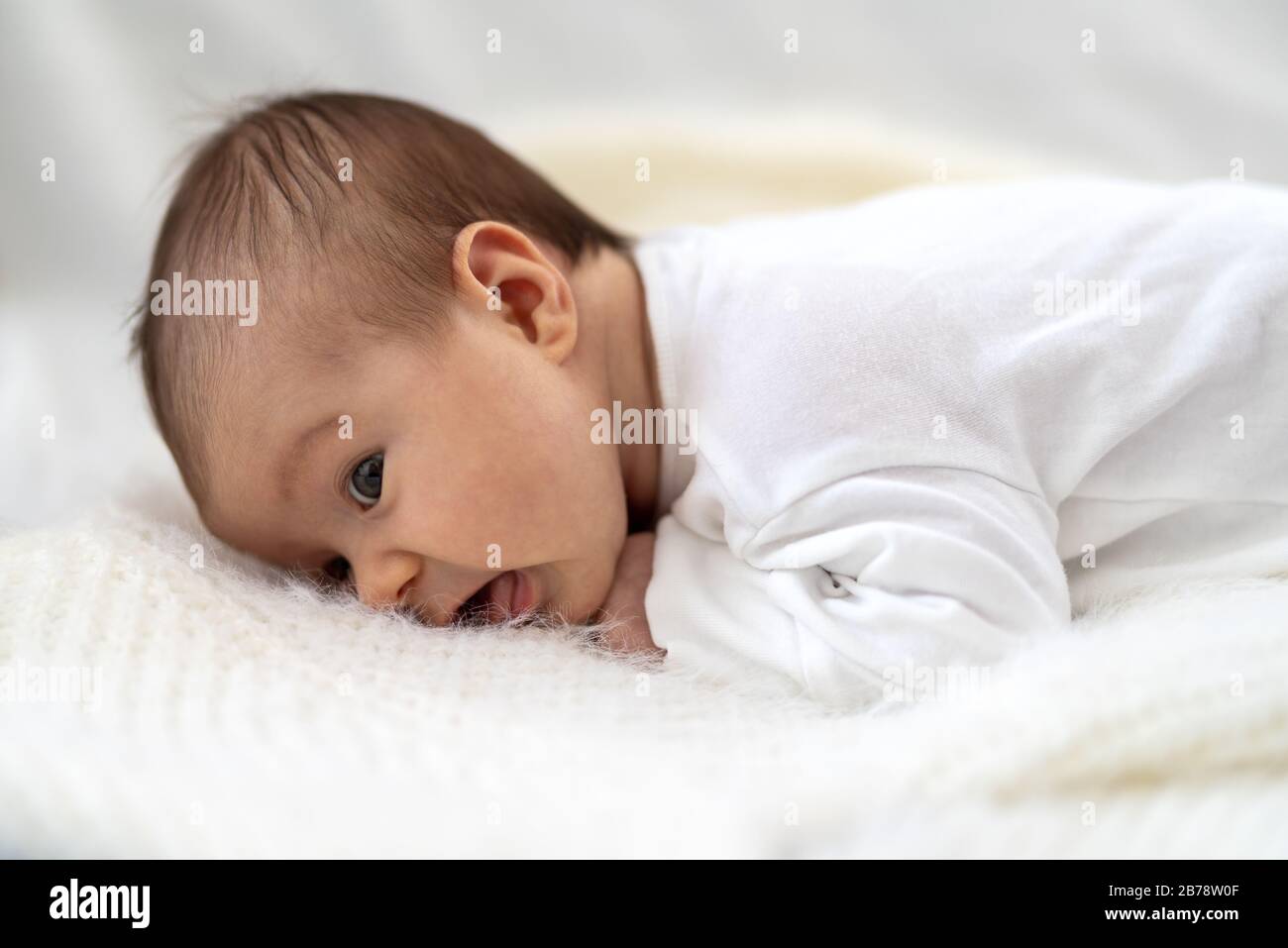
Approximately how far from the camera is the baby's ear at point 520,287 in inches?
44.7

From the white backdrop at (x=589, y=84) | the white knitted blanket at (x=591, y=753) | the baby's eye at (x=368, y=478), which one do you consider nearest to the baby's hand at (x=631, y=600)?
the white knitted blanket at (x=591, y=753)

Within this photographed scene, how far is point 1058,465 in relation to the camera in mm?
1083

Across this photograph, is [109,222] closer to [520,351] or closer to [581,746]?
[520,351]

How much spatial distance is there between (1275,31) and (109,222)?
6.69ft

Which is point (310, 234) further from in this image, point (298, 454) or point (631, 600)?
point (631, 600)

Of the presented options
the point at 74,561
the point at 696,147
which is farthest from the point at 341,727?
the point at 696,147

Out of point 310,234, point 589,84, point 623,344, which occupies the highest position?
point 589,84

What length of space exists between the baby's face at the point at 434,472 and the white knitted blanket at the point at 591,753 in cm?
13

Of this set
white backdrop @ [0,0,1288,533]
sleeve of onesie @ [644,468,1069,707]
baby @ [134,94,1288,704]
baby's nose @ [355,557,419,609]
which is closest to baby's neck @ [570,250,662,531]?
baby @ [134,94,1288,704]

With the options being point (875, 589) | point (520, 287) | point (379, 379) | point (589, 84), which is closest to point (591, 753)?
point (875, 589)

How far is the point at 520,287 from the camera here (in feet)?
3.85

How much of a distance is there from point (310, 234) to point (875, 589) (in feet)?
2.08
